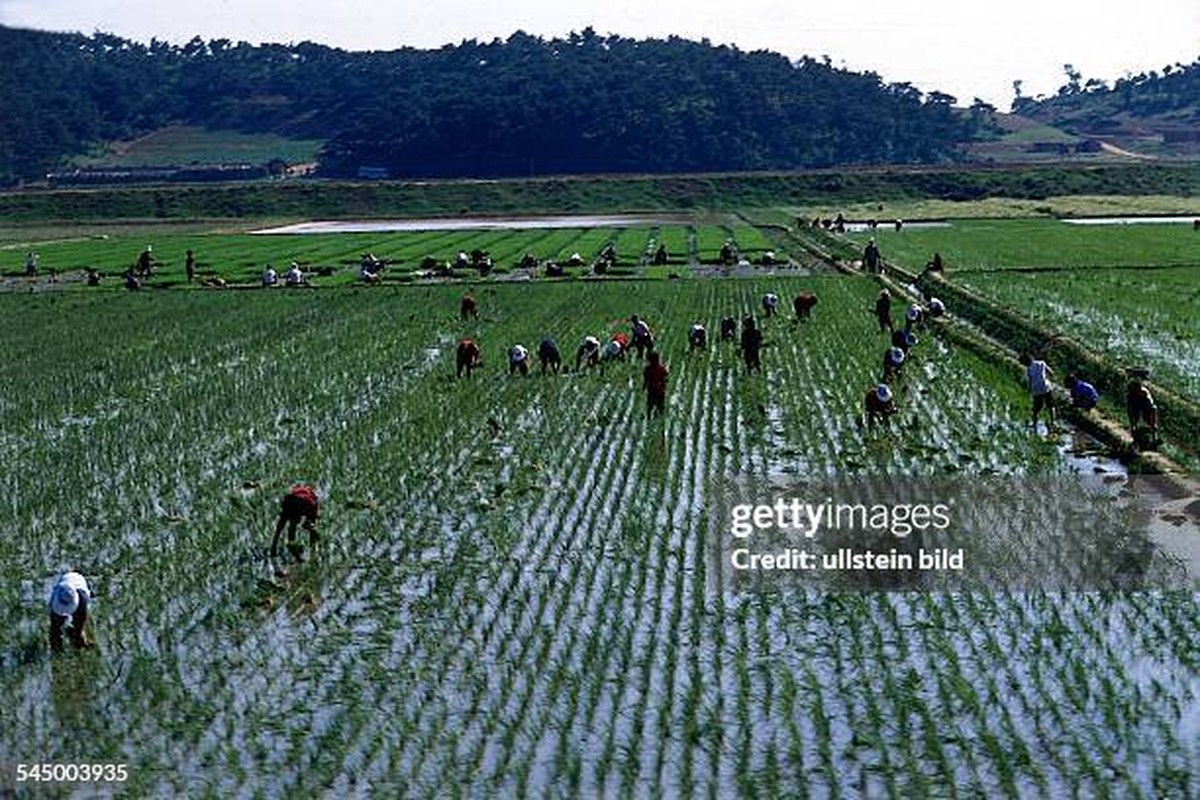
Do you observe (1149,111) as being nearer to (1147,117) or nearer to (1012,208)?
(1147,117)

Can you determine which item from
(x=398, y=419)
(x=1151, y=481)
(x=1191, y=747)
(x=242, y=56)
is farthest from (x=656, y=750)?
(x=242, y=56)

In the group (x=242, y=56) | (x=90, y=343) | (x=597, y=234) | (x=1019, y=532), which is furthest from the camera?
(x=242, y=56)

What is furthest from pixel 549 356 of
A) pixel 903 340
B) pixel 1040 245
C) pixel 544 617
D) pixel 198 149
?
pixel 198 149

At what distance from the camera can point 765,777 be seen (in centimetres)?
923

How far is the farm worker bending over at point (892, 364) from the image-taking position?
23156 millimetres

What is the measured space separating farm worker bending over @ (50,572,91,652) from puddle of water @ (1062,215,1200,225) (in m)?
59.2

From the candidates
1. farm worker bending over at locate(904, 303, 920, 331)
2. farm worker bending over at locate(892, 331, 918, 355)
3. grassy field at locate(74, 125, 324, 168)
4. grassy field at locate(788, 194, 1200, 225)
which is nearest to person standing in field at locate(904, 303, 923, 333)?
farm worker bending over at locate(904, 303, 920, 331)

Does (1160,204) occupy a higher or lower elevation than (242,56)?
lower

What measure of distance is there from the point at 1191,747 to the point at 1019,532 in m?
5.30

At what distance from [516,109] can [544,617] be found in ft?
409

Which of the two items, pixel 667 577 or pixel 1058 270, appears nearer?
pixel 667 577

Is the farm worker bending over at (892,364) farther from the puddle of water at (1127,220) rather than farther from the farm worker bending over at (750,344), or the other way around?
the puddle of water at (1127,220)

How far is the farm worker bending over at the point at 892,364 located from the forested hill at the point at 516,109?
105728 mm

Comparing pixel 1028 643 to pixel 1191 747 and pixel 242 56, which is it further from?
pixel 242 56
